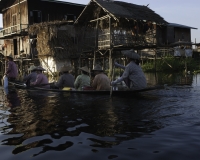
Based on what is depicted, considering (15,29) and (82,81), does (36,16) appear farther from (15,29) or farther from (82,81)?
(82,81)

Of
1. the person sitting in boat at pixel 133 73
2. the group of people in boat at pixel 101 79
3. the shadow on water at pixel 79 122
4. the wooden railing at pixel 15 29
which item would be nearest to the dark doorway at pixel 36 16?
the wooden railing at pixel 15 29

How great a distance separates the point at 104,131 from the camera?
16.3 feet

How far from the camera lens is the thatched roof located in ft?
49.3

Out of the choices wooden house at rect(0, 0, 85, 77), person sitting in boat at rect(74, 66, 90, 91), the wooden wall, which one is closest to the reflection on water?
person sitting in boat at rect(74, 66, 90, 91)

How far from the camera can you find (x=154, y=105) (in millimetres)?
7324

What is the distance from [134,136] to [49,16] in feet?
70.5

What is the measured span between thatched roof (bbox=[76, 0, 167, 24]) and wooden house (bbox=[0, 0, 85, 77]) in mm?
6184

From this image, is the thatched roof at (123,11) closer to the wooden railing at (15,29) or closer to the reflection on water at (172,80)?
the reflection on water at (172,80)

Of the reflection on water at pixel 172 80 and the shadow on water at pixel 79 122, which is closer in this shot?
the shadow on water at pixel 79 122

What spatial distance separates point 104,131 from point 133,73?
3681 millimetres

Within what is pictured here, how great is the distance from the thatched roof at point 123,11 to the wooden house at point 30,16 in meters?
6.18

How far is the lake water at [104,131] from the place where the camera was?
3.88 metres

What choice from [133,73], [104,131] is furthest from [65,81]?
[104,131]

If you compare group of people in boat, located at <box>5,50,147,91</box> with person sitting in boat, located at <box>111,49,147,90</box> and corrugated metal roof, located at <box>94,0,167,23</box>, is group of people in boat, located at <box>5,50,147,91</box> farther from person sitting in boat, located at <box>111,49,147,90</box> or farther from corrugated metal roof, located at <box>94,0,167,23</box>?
corrugated metal roof, located at <box>94,0,167,23</box>
